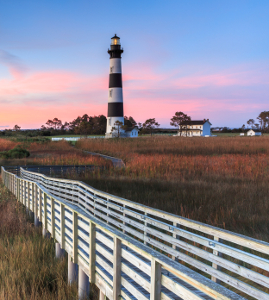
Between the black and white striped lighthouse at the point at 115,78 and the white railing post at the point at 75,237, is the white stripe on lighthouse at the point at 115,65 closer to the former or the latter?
the black and white striped lighthouse at the point at 115,78

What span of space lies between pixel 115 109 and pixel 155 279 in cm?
4009

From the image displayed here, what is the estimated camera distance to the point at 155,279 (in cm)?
245

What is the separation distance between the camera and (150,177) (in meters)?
13.1

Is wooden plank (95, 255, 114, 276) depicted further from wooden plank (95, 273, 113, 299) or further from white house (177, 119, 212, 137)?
white house (177, 119, 212, 137)

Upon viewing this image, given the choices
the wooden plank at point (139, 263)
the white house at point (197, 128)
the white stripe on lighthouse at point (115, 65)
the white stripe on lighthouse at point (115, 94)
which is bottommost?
A: the wooden plank at point (139, 263)

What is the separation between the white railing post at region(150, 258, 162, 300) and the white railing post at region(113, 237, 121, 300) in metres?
0.72

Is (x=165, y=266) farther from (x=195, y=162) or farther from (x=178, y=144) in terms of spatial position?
(x=178, y=144)

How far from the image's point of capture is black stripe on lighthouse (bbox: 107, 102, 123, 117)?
41.5 meters

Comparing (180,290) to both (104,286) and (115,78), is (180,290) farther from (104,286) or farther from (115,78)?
(115,78)

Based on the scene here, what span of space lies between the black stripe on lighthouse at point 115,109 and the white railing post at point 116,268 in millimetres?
39122

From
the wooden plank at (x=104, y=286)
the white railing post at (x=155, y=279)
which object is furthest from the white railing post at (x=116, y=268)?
the white railing post at (x=155, y=279)

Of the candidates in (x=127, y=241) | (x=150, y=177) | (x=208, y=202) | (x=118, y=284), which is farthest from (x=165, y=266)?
(x=150, y=177)

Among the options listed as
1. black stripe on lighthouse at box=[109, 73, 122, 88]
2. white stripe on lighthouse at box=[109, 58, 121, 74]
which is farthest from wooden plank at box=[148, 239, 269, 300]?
white stripe on lighthouse at box=[109, 58, 121, 74]

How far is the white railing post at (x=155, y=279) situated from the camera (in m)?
2.44
